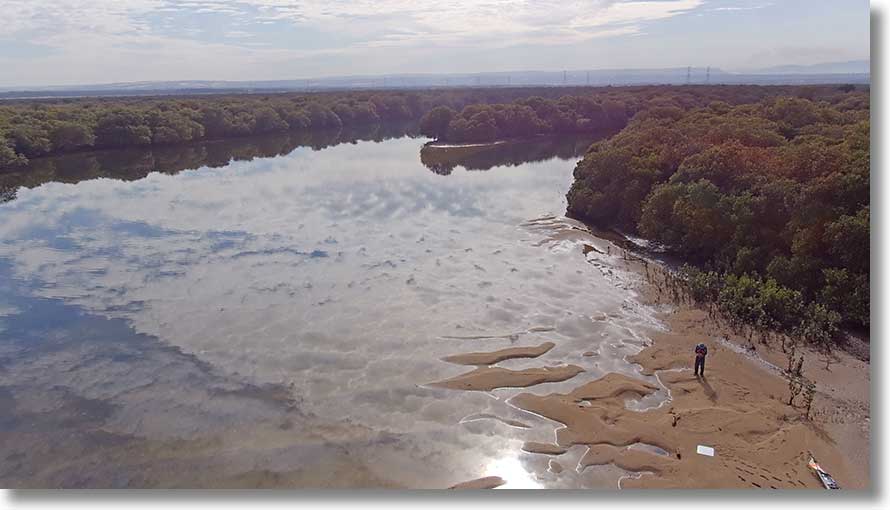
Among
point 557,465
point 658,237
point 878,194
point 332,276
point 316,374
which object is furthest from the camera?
point 658,237

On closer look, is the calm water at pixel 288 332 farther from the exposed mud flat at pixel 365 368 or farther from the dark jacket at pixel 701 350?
the dark jacket at pixel 701 350

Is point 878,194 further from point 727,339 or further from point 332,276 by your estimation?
point 332,276

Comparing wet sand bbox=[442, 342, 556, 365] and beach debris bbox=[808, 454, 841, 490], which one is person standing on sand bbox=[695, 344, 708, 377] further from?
wet sand bbox=[442, 342, 556, 365]

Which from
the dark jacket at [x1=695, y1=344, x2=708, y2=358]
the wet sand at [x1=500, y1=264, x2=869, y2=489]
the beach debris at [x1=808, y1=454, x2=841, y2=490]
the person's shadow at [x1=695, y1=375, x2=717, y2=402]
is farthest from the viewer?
the dark jacket at [x1=695, y1=344, x2=708, y2=358]

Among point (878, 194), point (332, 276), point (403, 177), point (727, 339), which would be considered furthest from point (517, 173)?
point (878, 194)

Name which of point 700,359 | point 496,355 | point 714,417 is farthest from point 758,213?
point 496,355

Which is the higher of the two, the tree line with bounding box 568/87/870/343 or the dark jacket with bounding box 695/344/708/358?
the tree line with bounding box 568/87/870/343

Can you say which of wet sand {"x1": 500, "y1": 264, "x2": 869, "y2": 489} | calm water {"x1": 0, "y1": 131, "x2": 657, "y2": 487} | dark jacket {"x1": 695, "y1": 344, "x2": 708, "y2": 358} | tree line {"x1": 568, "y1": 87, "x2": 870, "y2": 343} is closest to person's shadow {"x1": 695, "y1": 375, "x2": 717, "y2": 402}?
wet sand {"x1": 500, "y1": 264, "x2": 869, "y2": 489}
